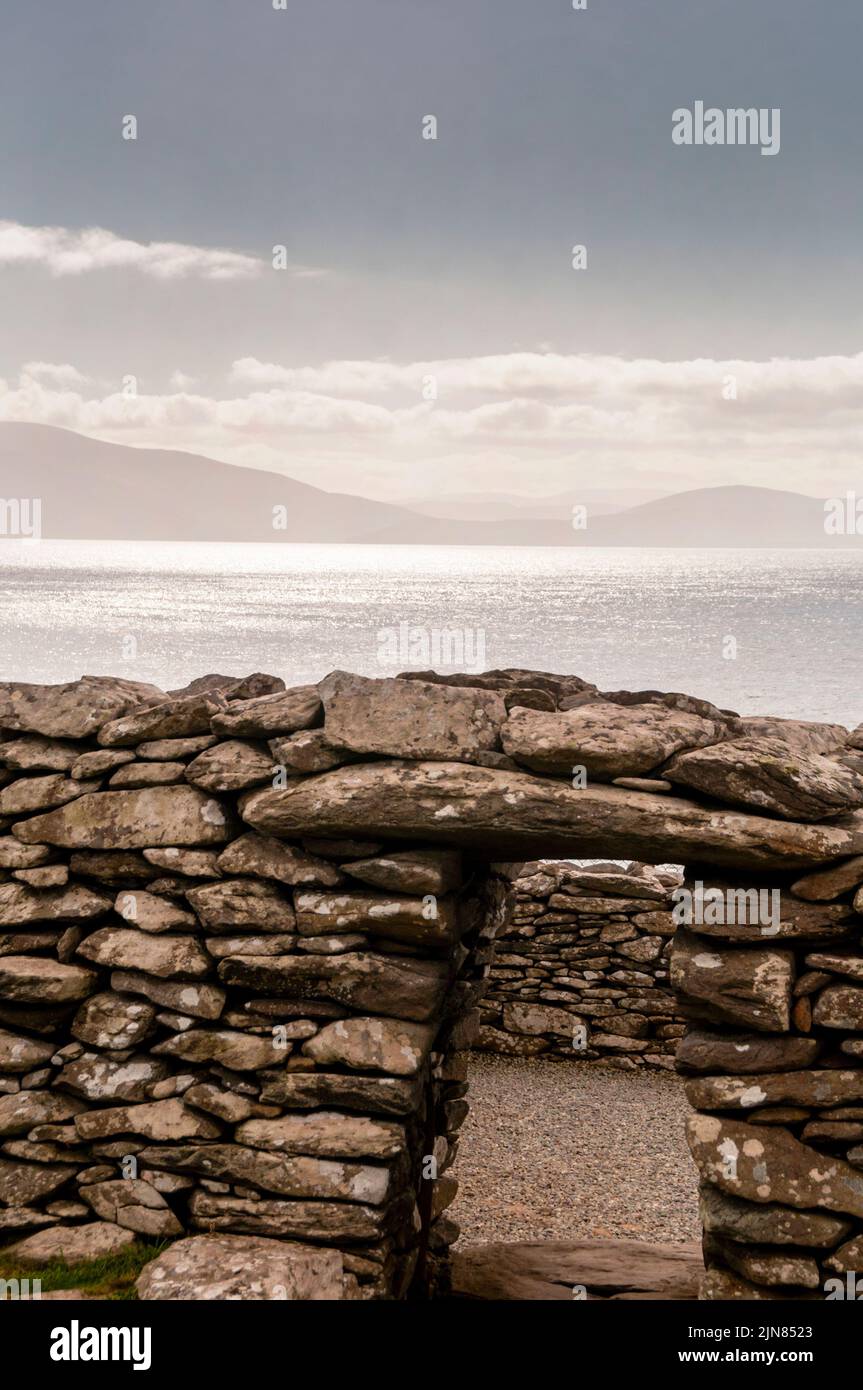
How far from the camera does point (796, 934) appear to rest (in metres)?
5.12

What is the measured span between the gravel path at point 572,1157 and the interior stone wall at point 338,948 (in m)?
3.29

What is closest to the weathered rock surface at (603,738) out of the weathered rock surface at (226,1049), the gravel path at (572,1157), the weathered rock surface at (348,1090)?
the weathered rock surface at (348,1090)

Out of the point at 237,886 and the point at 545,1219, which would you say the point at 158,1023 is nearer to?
the point at 237,886

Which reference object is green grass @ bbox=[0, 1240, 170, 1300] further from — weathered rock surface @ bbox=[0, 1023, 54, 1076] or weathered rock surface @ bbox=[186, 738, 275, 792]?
weathered rock surface @ bbox=[186, 738, 275, 792]

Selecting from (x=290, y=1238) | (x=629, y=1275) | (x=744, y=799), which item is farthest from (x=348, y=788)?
(x=629, y=1275)

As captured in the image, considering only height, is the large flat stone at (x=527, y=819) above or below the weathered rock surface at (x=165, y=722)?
below

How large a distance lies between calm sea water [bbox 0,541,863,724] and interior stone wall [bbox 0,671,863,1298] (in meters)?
22.9

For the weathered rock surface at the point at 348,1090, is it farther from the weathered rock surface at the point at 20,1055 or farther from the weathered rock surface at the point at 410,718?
the weathered rock surface at the point at 410,718

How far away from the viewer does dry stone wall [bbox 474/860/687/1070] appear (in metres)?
12.1

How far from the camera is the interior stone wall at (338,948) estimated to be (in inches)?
199

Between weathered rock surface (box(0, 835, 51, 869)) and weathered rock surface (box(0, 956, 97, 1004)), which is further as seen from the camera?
weathered rock surface (box(0, 835, 51, 869))

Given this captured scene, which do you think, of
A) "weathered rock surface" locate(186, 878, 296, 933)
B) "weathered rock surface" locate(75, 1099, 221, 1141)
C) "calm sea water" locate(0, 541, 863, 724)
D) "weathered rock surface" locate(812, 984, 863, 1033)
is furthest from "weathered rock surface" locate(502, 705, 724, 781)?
"calm sea water" locate(0, 541, 863, 724)

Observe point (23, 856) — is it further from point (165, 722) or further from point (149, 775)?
point (165, 722)

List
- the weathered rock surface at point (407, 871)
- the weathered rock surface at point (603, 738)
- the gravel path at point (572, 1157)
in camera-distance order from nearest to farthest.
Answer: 1. the weathered rock surface at point (603, 738)
2. the weathered rock surface at point (407, 871)
3. the gravel path at point (572, 1157)
